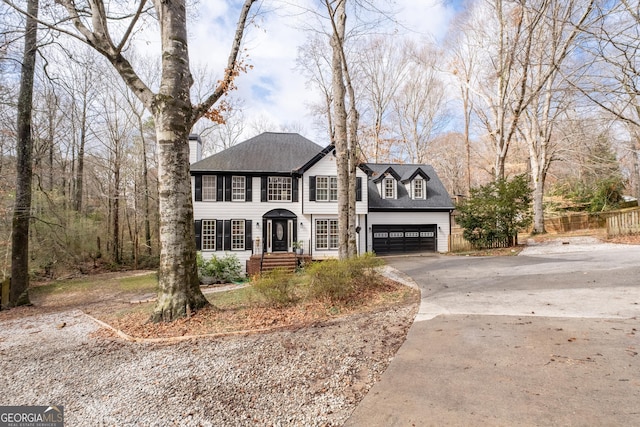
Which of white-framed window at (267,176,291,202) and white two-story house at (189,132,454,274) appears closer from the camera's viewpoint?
white two-story house at (189,132,454,274)

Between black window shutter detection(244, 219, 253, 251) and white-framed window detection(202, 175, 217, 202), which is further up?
white-framed window detection(202, 175, 217, 202)

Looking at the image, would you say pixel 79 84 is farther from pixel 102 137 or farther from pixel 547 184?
pixel 547 184

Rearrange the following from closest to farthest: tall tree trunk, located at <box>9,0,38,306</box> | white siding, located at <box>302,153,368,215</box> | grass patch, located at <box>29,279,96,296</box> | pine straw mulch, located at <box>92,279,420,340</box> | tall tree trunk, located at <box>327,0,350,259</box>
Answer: pine straw mulch, located at <box>92,279,420,340</box> → tall tree trunk, located at <box>327,0,350,259</box> → tall tree trunk, located at <box>9,0,38,306</box> → grass patch, located at <box>29,279,96,296</box> → white siding, located at <box>302,153,368,215</box>

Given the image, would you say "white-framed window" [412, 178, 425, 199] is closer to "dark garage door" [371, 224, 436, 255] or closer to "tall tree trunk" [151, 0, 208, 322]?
"dark garage door" [371, 224, 436, 255]

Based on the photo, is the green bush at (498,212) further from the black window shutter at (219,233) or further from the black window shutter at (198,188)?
the black window shutter at (198,188)

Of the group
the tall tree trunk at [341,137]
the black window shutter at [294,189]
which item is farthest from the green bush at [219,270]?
the tall tree trunk at [341,137]

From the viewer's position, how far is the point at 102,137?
65.1 feet

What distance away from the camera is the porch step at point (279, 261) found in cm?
1420

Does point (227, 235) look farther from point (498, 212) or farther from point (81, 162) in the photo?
point (498, 212)

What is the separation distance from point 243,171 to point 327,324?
12374 millimetres

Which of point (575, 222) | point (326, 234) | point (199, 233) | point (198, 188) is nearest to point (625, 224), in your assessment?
point (575, 222)

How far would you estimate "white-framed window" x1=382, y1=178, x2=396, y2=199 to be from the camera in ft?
59.3

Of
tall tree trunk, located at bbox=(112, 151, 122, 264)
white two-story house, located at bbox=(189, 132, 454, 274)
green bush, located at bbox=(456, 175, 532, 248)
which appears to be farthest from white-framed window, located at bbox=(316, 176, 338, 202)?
tall tree trunk, located at bbox=(112, 151, 122, 264)

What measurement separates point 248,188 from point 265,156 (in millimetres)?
2328
